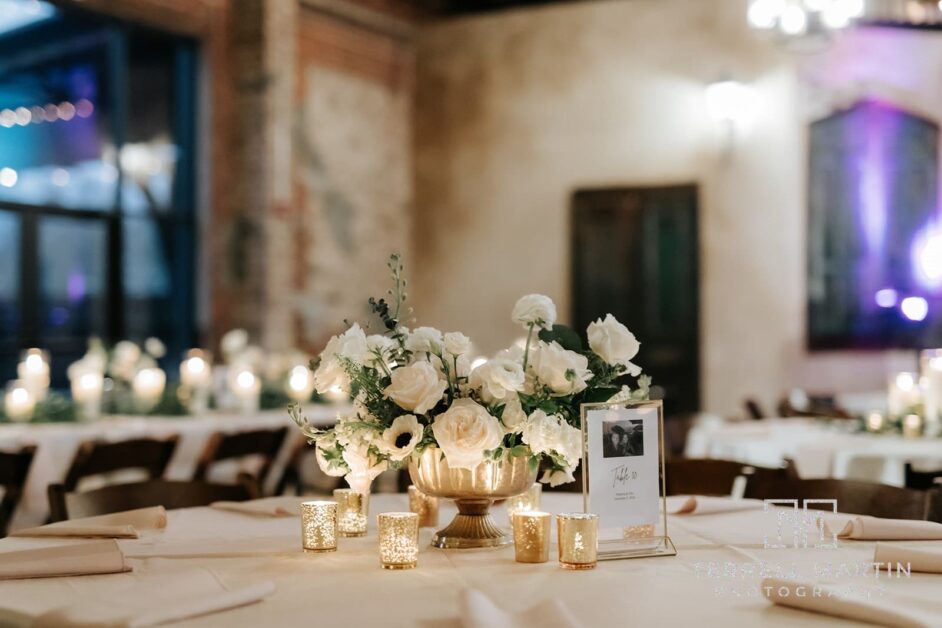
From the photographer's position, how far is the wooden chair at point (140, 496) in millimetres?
2526

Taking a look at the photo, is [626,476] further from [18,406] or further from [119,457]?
[18,406]

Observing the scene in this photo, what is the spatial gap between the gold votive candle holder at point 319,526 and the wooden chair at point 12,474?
203cm

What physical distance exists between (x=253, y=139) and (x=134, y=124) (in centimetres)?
96

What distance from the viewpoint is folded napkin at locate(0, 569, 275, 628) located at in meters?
1.42

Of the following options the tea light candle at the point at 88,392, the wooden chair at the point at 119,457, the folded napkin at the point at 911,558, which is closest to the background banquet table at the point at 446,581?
the folded napkin at the point at 911,558

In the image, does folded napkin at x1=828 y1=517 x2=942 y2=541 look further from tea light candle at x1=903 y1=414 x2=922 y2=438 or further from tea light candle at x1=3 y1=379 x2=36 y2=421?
tea light candle at x1=3 y1=379 x2=36 y2=421

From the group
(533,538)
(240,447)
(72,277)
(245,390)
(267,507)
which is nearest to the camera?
(533,538)

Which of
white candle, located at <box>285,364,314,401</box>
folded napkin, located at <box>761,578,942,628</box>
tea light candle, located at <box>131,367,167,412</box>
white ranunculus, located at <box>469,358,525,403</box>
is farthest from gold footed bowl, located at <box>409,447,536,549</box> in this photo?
white candle, located at <box>285,364,314,401</box>

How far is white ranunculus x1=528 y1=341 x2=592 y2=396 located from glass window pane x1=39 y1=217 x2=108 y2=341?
6982 mm

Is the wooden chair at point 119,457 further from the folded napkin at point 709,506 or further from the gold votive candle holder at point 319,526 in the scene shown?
the folded napkin at point 709,506

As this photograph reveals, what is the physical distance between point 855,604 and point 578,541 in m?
0.49

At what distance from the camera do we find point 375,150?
1023 cm

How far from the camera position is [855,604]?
145 centimetres

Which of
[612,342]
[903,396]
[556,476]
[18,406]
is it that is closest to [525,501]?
[556,476]
